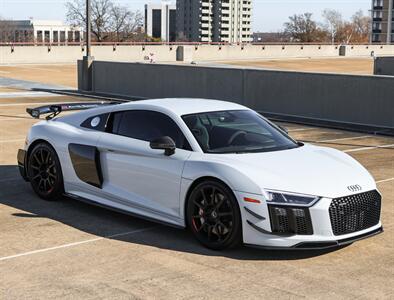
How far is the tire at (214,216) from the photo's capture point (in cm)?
628

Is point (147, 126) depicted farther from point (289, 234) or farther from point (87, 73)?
point (87, 73)

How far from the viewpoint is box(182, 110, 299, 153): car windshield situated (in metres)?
7.04

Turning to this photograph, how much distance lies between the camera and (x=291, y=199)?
19.9 ft

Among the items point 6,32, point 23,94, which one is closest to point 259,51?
point 23,94

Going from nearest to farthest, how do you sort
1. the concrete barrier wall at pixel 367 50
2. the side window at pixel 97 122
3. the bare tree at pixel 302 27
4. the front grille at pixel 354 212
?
the front grille at pixel 354 212 < the side window at pixel 97 122 < the concrete barrier wall at pixel 367 50 < the bare tree at pixel 302 27

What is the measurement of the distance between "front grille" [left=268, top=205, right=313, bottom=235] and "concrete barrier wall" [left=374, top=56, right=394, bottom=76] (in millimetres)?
25048

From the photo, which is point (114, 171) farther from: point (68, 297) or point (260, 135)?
point (68, 297)

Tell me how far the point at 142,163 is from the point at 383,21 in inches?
6995

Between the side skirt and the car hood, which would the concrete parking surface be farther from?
the car hood

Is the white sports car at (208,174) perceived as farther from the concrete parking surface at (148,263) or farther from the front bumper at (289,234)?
the concrete parking surface at (148,263)

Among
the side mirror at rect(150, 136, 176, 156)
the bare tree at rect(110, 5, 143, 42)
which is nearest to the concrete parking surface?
the side mirror at rect(150, 136, 176, 156)

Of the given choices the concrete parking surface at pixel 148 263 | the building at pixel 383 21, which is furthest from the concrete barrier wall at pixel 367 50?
the building at pixel 383 21

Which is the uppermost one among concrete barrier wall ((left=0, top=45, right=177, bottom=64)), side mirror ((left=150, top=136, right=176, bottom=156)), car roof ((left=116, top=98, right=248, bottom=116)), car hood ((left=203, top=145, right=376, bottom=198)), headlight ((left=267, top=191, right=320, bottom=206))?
concrete barrier wall ((left=0, top=45, right=177, bottom=64))

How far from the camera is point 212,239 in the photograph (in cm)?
649
